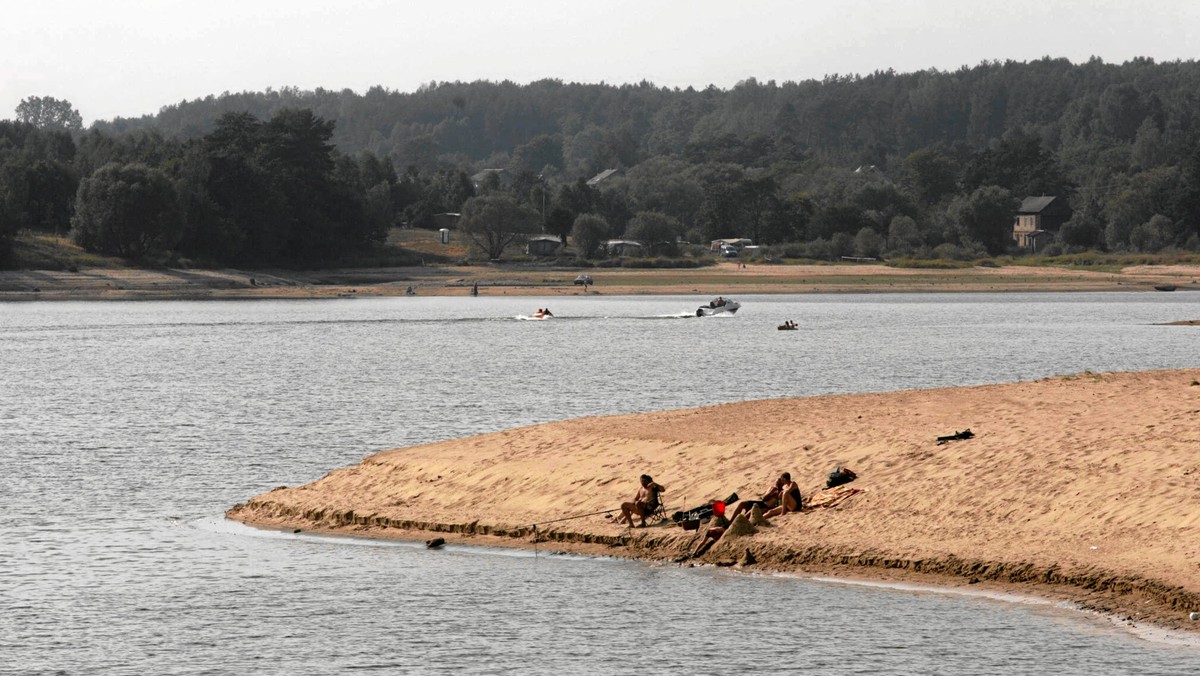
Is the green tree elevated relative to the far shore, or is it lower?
elevated

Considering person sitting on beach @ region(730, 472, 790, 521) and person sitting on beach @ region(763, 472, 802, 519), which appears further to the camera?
person sitting on beach @ region(763, 472, 802, 519)

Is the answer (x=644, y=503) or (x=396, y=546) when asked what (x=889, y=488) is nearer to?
(x=644, y=503)

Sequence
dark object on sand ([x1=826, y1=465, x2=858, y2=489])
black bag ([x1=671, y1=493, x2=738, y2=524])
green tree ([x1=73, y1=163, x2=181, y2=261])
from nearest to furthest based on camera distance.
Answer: black bag ([x1=671, y1=493, x2=738, y2=524]) < dark object on sand ([x1=826, y1=465, x2=858, y2=489]) < green tree ([x1=73, y1=163, x2=181, y2=261])

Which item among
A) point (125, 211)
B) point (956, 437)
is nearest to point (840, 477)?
point (956, 437)

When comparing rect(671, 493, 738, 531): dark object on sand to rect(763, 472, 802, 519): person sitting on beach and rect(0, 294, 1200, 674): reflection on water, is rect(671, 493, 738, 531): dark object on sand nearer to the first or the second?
rect(763, 472, 802, 519): person sitting on beach

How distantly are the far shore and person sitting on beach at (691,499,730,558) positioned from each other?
448 ft

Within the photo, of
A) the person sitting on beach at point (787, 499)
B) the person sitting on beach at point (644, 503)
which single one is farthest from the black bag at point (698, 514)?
the person sitting on beach at point (787, 499)

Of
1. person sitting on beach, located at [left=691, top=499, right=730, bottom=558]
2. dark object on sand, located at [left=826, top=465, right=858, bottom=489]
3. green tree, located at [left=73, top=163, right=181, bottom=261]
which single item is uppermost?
green tree, located at [left=73, top=163, right=181, bottom=261]

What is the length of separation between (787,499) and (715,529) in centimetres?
164

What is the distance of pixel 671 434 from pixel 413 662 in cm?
1564

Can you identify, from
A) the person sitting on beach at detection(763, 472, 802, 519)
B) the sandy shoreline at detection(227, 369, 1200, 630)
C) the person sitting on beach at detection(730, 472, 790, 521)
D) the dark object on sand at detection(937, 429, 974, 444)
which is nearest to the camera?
the sandy shoreline at detection(227, 369, 1200, 630)

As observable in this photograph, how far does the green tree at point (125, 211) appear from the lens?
175 metres

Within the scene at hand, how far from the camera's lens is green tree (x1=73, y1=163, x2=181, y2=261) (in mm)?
174750

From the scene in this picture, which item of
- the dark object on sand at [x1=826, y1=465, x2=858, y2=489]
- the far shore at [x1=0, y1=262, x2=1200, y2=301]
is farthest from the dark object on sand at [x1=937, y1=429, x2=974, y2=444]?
the far shore at [x1=0, y1=262, x2=1200, y2=301]
